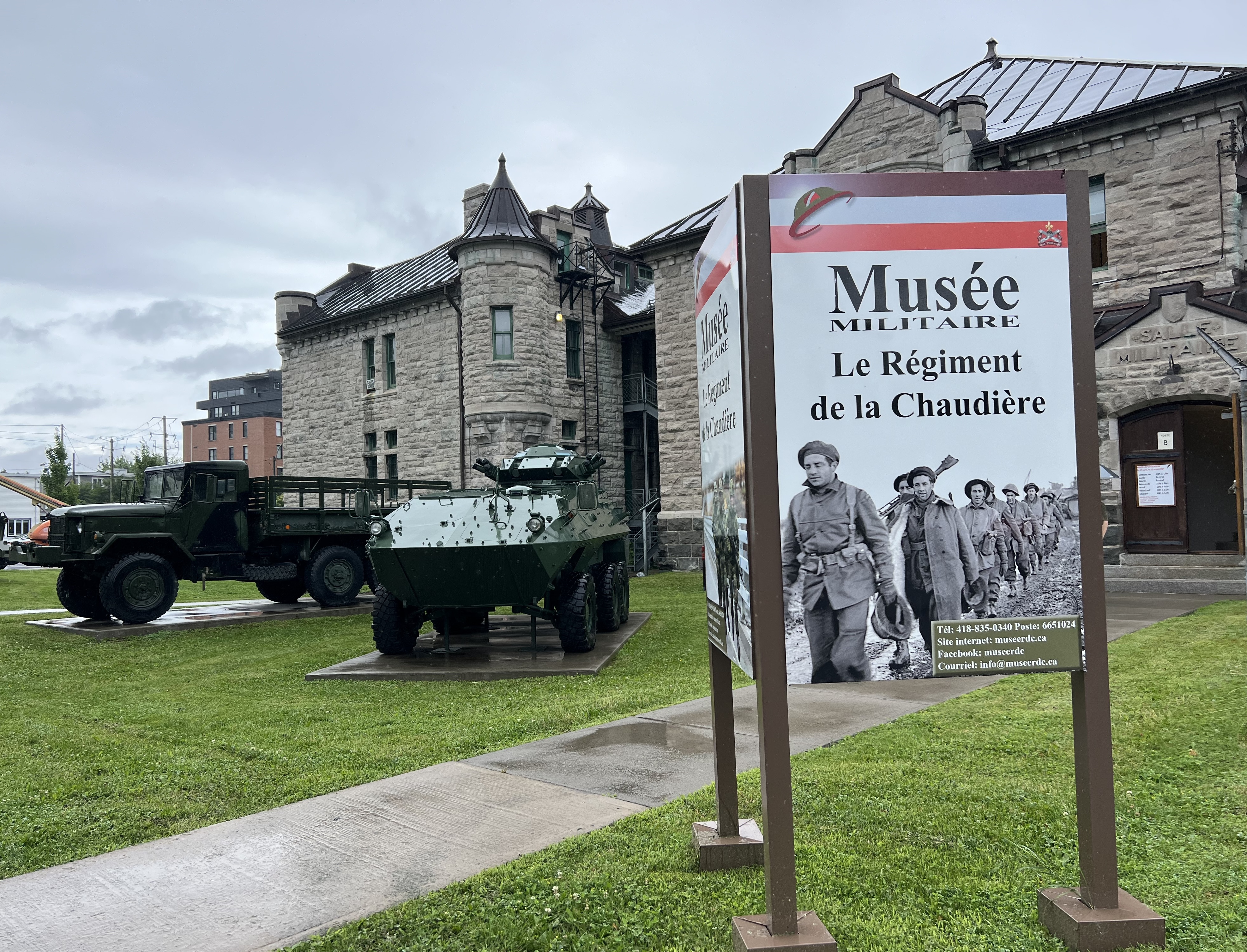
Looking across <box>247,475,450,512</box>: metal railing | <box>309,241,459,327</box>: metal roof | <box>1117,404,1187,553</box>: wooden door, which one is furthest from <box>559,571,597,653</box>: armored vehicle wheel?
<box>309,241,459,327</box>: metal roof

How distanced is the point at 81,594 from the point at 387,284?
1850 cm

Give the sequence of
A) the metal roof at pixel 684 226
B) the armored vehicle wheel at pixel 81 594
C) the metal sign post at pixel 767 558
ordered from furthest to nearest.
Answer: the metal roof at pixel 684 226, the armored vehicle wheel at pixel 81 594, the metal sign post at pixel 767 558

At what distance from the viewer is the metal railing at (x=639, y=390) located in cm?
2853

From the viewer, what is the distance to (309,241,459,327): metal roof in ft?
93.4

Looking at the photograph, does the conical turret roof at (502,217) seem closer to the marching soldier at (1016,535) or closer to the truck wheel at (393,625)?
the truck wheel at (393,625)

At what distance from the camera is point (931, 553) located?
3.18 meters

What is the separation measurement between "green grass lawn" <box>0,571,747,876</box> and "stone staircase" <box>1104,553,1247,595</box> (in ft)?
22.2

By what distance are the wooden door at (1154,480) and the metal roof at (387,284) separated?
57.3ft

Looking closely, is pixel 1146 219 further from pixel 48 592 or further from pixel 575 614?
pixel 48 592

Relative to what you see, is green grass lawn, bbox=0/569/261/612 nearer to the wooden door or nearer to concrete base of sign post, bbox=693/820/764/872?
concrete base of sign post, bbox=693/820/764/872

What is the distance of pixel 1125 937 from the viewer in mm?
3145

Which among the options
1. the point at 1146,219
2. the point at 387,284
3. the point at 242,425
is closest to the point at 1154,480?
the point at 1146,219

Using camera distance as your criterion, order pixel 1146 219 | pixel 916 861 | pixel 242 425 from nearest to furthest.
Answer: pixel 916 861, pixel 1146 219, pixel 242 425

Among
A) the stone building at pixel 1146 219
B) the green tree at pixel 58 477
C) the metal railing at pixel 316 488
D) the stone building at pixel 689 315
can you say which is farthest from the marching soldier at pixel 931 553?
the green tree at pixel 58 477
